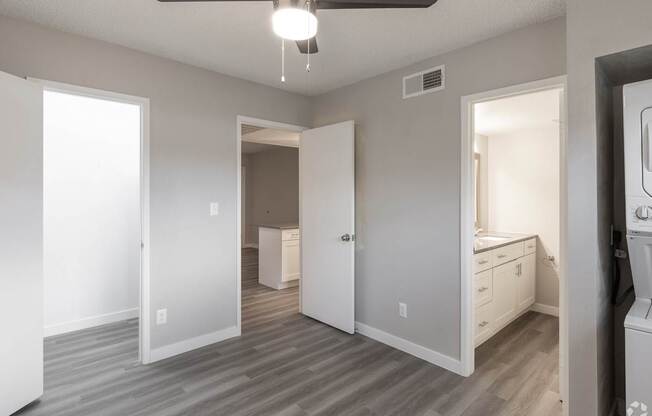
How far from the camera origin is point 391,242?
3.06 m

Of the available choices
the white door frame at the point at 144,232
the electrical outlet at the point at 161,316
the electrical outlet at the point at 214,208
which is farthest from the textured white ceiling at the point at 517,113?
the electrical outlet at the point at 161,316

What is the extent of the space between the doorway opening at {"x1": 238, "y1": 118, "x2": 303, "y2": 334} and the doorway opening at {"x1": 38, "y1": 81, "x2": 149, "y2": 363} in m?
1.26

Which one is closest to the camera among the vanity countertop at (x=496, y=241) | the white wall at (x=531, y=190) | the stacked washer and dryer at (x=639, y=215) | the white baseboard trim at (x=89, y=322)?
the stacked washer and dryer at (x=639, y=215)

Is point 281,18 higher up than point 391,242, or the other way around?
point 281,18

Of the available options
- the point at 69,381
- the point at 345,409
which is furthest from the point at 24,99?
the point at 345,409

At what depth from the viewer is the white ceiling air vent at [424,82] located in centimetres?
269

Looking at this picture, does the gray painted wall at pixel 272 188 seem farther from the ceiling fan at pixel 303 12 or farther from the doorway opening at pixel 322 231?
the ceiling fan at pixel 303 12

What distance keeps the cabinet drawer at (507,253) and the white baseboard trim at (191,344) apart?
101 inches

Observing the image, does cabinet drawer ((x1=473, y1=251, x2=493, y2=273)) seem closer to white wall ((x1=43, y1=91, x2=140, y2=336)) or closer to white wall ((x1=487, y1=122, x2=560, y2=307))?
white wall ((x1=487, y1=122, x2=560, y2=307))

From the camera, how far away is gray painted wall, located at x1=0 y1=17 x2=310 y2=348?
2477 mm

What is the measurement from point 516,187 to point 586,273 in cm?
304

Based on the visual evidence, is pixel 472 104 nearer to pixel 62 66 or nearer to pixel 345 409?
pixel 345 409

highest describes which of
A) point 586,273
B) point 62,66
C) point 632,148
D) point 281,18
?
point 62,66

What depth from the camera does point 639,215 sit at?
147 cm
